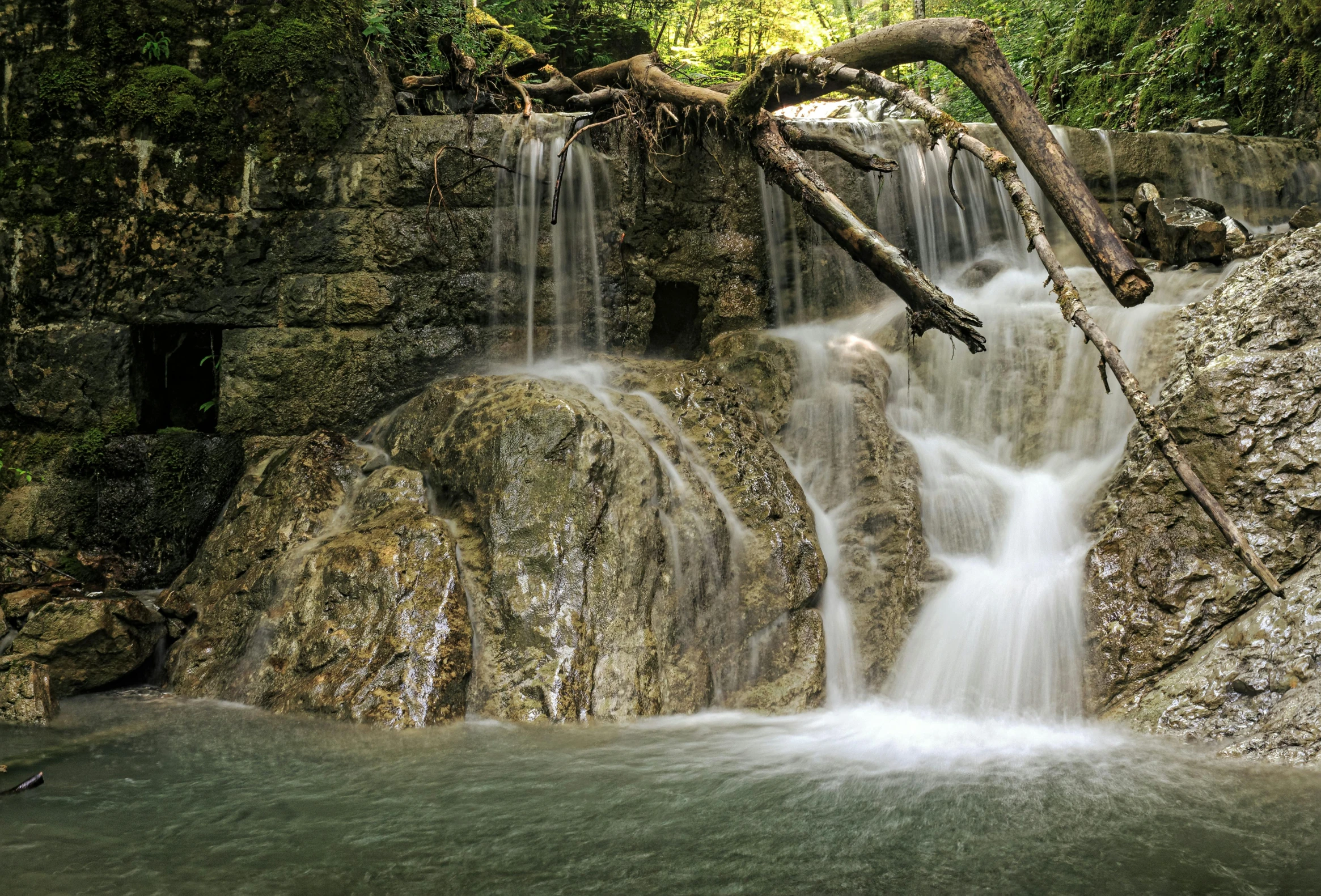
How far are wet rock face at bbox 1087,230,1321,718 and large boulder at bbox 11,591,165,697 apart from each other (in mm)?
5024

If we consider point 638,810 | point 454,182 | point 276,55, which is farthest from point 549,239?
point 638,810

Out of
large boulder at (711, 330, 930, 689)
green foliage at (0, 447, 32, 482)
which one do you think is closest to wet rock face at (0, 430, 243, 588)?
green foliage at (0, 447, 32, 482)

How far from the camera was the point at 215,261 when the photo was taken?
247 inches

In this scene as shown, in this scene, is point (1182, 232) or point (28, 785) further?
point (1182, 232)

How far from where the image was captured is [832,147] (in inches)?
236

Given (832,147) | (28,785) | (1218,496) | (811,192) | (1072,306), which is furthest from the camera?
(832,147)

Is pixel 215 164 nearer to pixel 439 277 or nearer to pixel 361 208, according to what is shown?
pixel 361 208

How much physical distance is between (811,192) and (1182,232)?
3.18 metres

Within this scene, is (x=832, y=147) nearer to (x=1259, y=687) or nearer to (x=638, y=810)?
(x=1259, y=687)

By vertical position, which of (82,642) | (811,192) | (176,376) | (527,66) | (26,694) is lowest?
(26,694)

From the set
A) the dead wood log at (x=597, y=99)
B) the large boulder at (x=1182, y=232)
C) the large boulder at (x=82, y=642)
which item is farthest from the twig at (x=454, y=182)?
the large boulder at (x=1182, y=232)

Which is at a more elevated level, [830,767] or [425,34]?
[425,34]

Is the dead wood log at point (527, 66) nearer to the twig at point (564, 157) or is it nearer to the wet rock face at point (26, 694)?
the twig at point (564, 157)

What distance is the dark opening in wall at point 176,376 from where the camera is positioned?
639 cm
